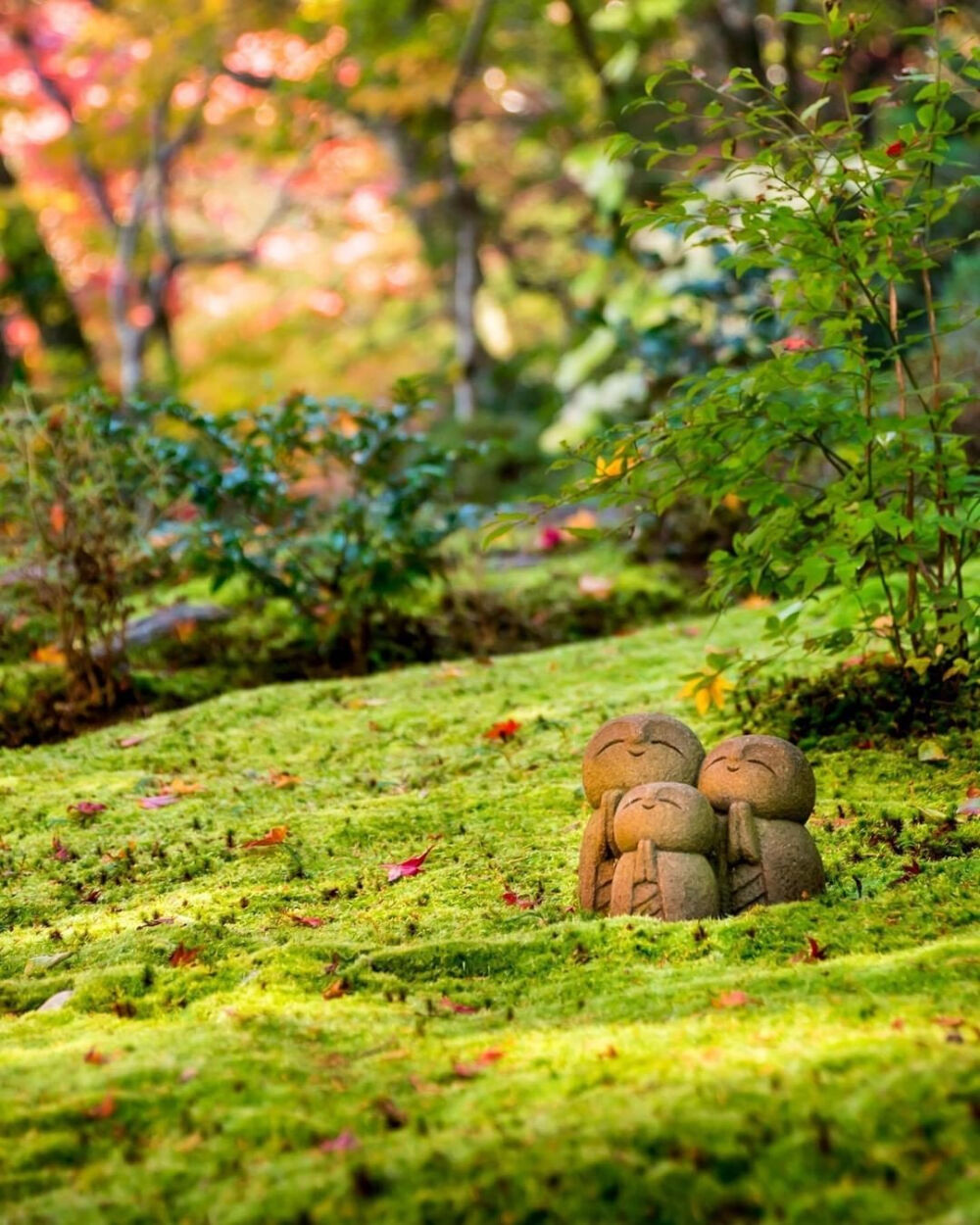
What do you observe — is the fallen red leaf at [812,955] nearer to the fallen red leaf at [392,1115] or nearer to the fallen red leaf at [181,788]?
the fallen red leaf at [392,1115]

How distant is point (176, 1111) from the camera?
2.22 m

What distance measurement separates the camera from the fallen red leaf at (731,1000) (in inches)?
102

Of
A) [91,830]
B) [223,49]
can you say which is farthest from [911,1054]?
[223,49]

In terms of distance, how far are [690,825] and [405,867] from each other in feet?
3.51

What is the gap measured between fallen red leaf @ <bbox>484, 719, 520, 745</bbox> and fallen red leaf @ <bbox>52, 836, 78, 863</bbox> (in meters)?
→ 1.67

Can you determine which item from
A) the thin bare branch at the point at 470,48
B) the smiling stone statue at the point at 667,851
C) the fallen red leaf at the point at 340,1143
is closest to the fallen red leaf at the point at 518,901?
the smiling stone statue at the point at 667,851

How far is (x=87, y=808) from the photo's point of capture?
4.45m

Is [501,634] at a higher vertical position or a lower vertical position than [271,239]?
lower

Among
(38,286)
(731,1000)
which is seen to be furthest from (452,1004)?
(38,286)

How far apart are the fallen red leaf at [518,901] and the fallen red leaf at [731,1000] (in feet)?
2.73

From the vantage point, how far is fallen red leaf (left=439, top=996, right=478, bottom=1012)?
110 inches

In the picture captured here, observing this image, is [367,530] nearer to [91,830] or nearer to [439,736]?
[439,736]

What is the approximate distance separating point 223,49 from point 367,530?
8.07 meters

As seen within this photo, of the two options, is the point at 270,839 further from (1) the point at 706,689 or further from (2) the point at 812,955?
(2) the point at 812,955
